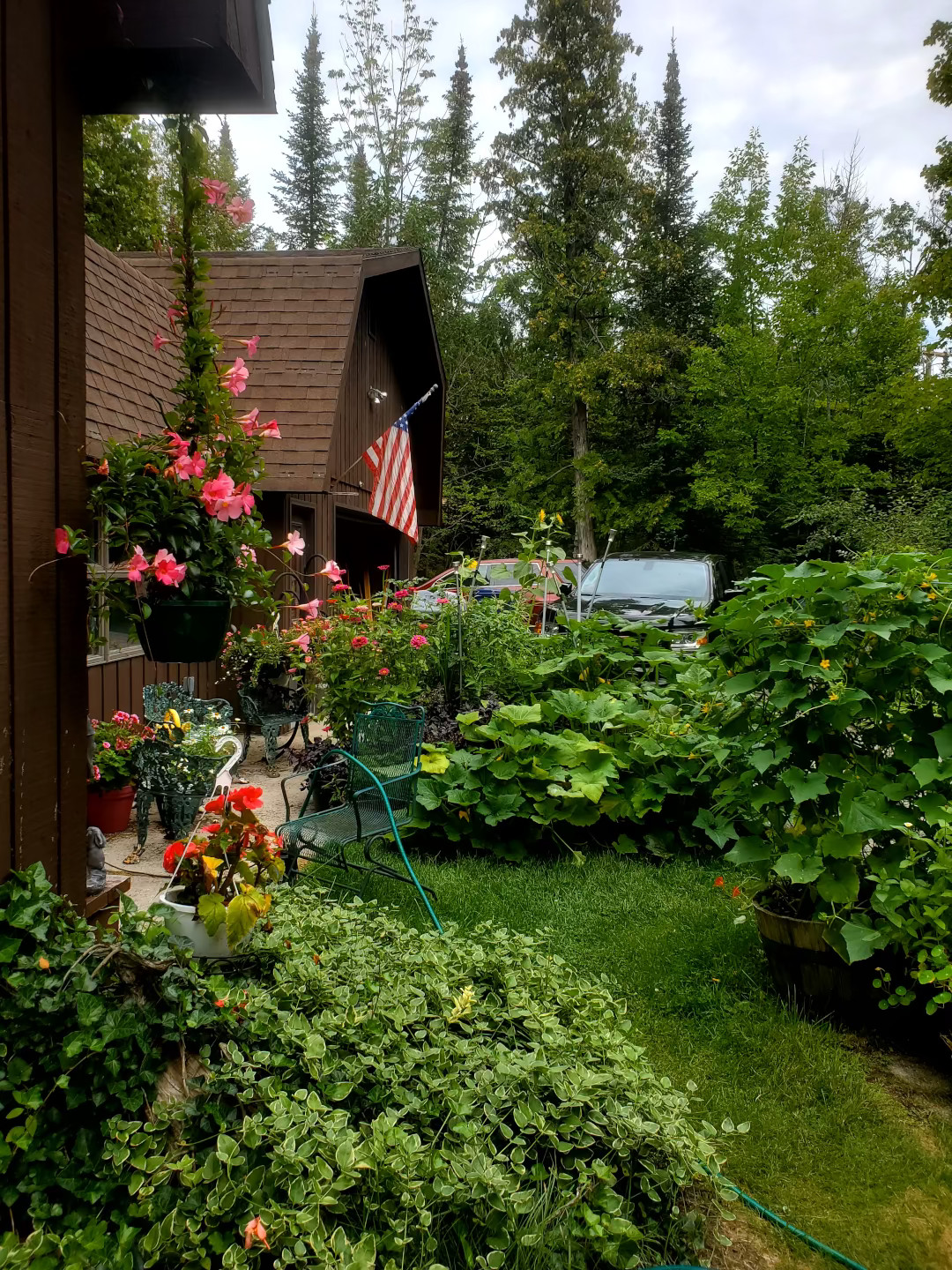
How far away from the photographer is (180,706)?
6164mm

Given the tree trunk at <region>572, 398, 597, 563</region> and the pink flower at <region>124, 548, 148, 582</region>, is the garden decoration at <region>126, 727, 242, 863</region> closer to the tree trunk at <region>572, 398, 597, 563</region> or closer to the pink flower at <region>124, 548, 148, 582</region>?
the pink flower at <region>124, 548, 148, 582</region>

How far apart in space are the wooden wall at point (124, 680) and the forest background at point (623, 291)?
10485 millimetres

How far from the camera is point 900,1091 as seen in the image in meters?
2.75

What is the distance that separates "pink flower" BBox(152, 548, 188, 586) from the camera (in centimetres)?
207

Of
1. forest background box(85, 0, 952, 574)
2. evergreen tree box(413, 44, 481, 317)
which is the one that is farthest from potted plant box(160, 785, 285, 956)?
evergreen tree box(413, 44, 481, 317)

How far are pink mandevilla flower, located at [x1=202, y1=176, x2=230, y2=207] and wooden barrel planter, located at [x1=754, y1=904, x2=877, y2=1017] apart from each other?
2.87 meters

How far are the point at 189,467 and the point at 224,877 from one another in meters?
1.07

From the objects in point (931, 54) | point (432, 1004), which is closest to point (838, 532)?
point (931, 54)

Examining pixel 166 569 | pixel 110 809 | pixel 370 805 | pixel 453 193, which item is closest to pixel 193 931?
pixel 166 569

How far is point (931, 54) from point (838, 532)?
8.94 metres

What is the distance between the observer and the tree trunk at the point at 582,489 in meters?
22.9

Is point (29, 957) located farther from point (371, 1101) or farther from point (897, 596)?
point (897, 596)

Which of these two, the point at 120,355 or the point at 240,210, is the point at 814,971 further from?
the point at 120,355

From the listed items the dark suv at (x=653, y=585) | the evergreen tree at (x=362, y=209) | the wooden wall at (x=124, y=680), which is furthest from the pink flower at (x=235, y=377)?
the evergreen tree at (x=362, y=209)
